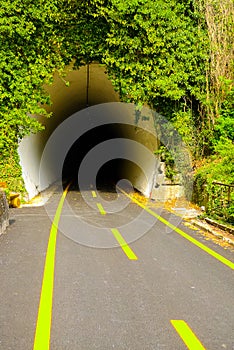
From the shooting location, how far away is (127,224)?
37.4 feet

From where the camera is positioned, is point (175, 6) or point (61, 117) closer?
point (175, 6)

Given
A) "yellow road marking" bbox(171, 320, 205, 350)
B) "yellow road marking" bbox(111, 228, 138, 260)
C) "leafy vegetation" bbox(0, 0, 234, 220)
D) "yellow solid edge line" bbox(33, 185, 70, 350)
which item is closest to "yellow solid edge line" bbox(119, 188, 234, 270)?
"yellow road marking" bbox(111, 228, 138, 260)

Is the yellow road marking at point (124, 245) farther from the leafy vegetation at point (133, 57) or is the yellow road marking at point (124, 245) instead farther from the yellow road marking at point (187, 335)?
the leafy vegetation at point (133, 57)

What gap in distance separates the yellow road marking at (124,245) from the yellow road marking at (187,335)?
307cm

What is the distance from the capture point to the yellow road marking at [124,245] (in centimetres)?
773

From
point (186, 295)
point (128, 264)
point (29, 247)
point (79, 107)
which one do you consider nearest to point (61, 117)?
point (79, 107)

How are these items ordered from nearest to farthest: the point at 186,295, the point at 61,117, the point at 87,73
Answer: the point at 186,295 → the point at 87,73 → the point at 61,117

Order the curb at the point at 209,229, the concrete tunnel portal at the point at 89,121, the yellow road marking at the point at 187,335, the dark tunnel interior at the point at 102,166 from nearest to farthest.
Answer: the yellow road marking at the point at 187,335 < the curb at the point at 209,229 < the concrete tunnel portal at the point at 89,121 < the dark tunnel interior at the point at 102,166

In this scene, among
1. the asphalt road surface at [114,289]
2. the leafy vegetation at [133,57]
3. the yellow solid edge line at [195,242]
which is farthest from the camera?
the leafy vegetation at [133,57]

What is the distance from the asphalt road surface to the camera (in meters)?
4.18

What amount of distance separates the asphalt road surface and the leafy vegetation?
6.52 meters

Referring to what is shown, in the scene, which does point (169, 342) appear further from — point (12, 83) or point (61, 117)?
point (61, 117)

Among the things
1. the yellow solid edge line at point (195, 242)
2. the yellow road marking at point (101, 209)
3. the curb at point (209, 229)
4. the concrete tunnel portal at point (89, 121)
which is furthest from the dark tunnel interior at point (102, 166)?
the curb at point (209, 229)

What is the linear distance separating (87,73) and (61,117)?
593 cm
